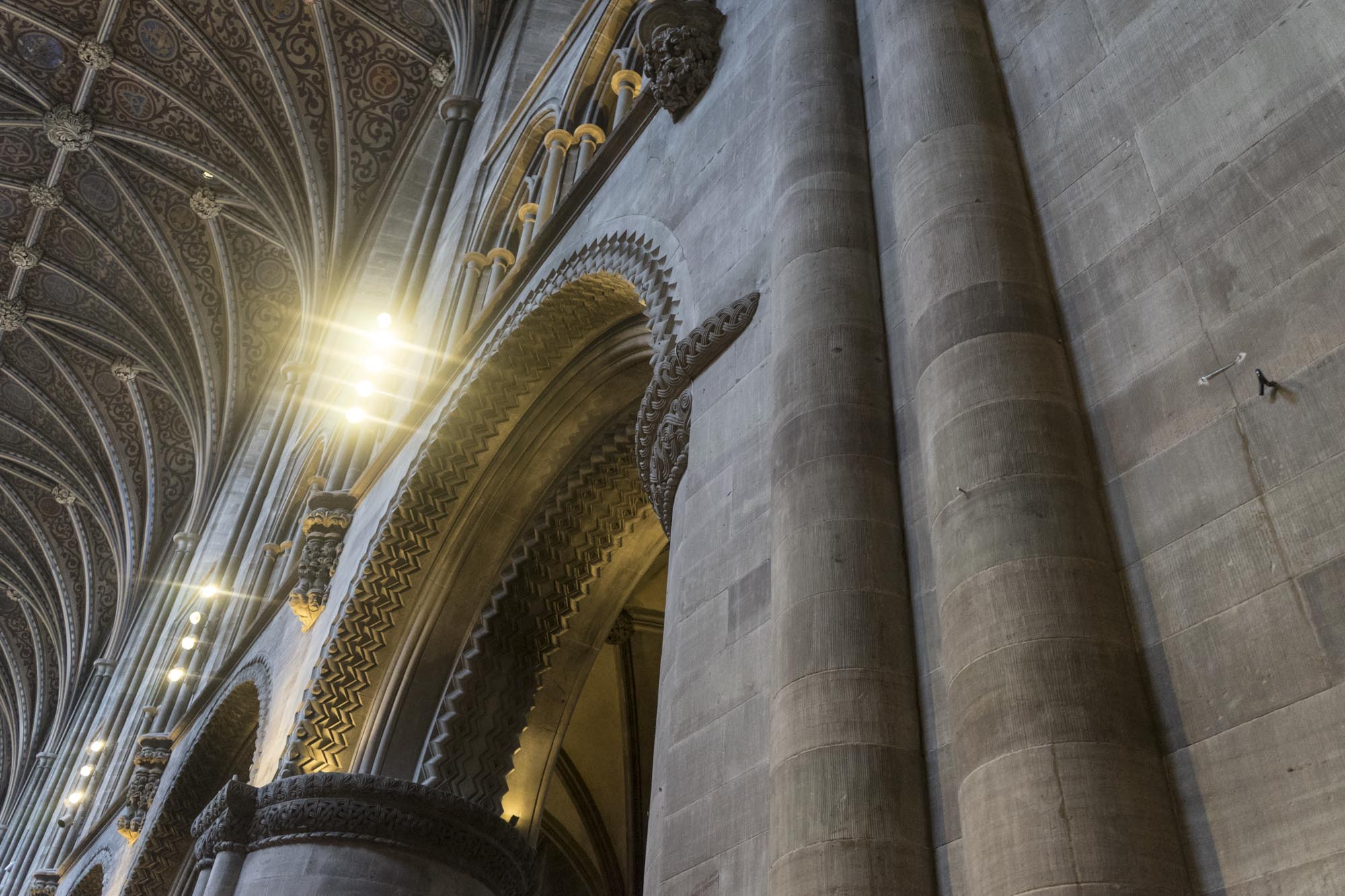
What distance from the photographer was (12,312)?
16.5 m

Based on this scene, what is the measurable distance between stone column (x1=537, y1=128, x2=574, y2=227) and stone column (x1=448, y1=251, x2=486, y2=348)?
2.59 feet

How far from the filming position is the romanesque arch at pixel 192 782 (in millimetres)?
8984

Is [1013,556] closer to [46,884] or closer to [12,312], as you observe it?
[46,884]

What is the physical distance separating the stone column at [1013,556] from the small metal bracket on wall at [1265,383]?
1.11 feet

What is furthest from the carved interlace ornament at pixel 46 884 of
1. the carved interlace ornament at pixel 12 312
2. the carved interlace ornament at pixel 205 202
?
the carved interlace ornament at pixel 205 202

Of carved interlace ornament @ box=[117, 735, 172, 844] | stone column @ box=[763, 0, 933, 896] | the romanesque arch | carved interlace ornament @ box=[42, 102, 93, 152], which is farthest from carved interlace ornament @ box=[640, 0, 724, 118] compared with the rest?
carved interlace ornament @ box=[42, 102, 93, 152]

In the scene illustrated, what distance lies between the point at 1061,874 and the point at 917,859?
1.29ft

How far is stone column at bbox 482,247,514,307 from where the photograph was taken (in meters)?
7.56

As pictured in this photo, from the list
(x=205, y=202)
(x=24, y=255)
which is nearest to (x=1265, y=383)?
(x=205, y=202)

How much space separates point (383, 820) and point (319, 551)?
2.43 meters

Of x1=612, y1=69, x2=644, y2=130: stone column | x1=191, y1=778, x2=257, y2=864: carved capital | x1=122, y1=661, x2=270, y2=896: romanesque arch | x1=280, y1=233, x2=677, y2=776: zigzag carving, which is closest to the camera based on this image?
x1=191, y1=778, x2=257, y2=864: carved capital

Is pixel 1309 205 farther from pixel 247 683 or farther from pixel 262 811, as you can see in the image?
pixel 247 683

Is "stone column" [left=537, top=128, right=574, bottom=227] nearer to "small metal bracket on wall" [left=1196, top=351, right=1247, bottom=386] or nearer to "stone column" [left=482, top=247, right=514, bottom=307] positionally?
"stone column" [left=482, top=247, right=514, bottom=307]

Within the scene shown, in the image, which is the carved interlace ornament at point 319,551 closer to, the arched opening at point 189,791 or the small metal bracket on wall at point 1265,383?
the arched opening at point 189,791
